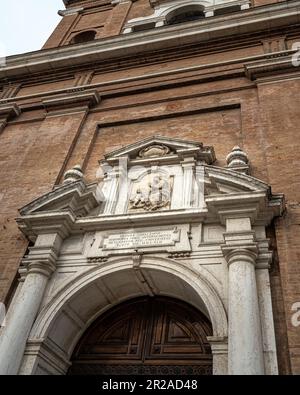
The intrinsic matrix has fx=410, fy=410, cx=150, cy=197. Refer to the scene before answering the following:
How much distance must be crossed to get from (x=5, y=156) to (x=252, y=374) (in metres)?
6.80

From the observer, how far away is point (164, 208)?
6.34 metres

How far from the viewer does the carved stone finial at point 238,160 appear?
6.38 meters

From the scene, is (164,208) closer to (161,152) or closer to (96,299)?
(161,152)

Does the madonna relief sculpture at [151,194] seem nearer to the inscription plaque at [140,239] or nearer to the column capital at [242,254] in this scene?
the inscription plaque at [140,239]

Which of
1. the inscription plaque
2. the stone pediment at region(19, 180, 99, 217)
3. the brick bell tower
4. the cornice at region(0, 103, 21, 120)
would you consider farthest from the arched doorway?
the cornice at region(0, 103, 21, 120)

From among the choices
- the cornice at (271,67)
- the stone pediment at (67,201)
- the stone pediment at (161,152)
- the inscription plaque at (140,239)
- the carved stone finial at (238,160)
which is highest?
the cornice at (271,67)

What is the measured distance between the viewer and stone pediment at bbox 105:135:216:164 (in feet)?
22.9

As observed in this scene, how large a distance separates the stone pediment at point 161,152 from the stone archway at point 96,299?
83.4 inches

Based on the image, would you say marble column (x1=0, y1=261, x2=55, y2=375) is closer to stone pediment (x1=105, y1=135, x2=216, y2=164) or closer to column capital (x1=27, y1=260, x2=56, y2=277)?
column capital (x1=27, y1=260, x2=56, y2=277)

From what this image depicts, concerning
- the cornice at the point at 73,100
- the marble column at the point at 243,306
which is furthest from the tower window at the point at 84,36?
the marble column at the point at 243,306

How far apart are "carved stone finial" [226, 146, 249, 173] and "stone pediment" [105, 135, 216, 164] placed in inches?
16.4

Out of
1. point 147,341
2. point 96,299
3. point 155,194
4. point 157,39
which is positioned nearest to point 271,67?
point 157,39

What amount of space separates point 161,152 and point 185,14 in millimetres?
7134

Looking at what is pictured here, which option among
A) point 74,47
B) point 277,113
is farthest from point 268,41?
point 74,47
